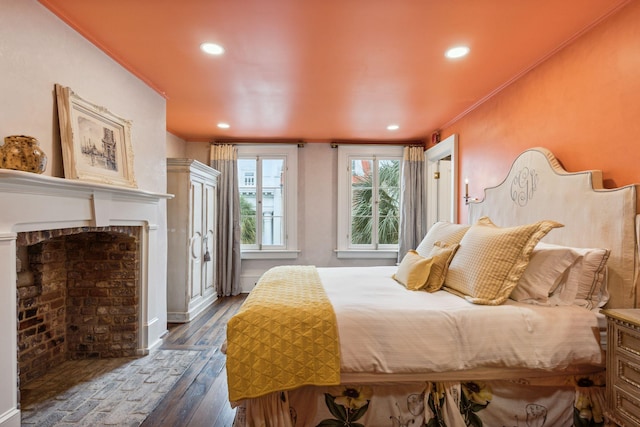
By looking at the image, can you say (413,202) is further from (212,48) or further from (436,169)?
(212,48)

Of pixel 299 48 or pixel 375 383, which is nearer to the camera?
pixel 375 383

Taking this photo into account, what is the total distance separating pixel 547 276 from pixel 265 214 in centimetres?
383

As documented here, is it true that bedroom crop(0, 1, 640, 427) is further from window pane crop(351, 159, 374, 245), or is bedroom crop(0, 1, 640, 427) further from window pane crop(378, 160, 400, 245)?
window pane crop(351, 159, 374, 245)

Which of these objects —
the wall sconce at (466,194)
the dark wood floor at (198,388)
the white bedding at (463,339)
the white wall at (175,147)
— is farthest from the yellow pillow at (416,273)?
the white wall at (175,147)

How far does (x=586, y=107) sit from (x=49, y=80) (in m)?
3.17

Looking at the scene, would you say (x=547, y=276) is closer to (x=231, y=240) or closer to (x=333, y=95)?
(x=333, y=95)

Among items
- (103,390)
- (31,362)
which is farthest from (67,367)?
(103,390)

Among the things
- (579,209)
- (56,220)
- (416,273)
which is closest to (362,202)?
(416,273)

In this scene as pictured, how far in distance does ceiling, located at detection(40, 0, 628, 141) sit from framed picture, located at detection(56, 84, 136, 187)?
46cm

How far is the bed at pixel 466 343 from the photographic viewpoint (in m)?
1.52

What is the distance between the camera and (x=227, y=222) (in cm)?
469

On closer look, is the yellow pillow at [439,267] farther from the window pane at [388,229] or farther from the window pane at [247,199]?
the window pane at [247,199]

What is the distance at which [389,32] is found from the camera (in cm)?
201

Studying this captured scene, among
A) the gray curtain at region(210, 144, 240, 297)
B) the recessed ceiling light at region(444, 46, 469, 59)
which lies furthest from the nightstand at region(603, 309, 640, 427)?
the gray curtain at region(210, 144, 240, 297)
